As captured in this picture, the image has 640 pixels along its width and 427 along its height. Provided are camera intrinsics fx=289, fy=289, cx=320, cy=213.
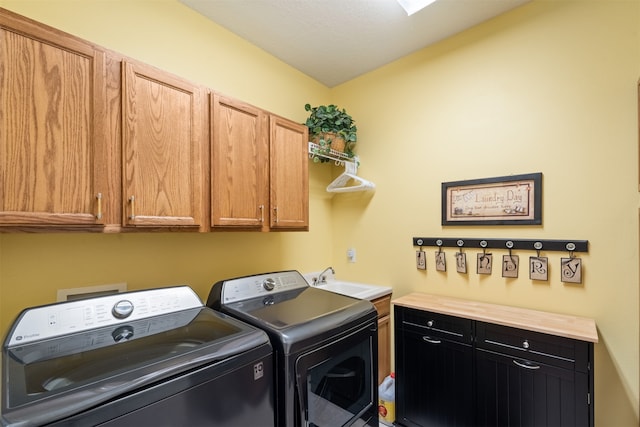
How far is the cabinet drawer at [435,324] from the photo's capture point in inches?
67.2

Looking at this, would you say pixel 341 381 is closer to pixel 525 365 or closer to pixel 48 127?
pixel 525 365

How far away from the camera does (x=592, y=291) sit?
162 centimetres

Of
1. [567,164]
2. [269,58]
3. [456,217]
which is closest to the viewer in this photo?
[567,164]

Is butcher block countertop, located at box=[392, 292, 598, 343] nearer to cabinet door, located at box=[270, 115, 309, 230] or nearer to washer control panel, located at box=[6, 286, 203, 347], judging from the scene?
cabinet door, located at box=[270, 115, 309, 230]

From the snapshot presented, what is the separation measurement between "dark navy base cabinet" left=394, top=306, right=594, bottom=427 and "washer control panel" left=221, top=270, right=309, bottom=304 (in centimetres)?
74

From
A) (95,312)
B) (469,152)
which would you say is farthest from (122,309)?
(469,152)

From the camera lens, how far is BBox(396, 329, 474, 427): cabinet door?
5.56 feet

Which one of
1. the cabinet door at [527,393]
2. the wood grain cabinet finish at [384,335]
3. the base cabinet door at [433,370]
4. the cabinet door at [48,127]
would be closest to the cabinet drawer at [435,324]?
the base cabinet door at [433,370]

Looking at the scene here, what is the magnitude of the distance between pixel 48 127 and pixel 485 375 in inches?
92.7

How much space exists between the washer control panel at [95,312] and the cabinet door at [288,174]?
706 mm

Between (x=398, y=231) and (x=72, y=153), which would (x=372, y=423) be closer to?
(x=398, y=231)

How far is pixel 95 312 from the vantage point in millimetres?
1179

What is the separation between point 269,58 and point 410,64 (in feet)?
3.74

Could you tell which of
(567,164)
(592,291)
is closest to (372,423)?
(592,291)
